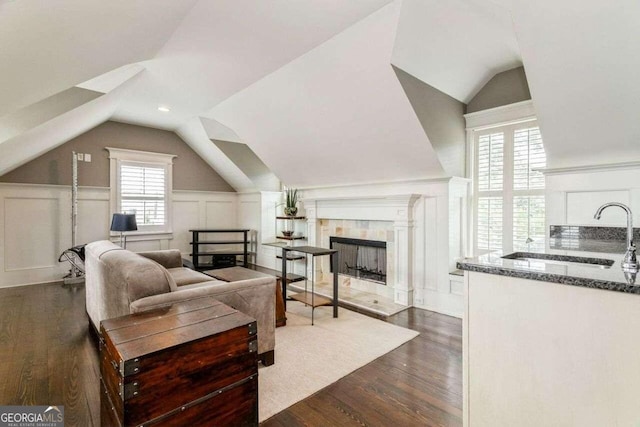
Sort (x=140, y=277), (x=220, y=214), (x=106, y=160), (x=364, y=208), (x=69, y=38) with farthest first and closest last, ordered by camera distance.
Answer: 1. (x=220, y=214)
2. (x=106, y=160)
3. (x=364, y=208)
4. (x=140, y=277)
5. (x=69, y=38)

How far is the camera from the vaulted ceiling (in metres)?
1.93

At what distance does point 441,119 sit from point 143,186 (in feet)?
19.3

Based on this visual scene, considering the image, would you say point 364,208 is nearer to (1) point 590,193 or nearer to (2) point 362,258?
(2) point 362,258

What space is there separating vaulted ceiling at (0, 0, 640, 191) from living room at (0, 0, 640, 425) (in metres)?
0.02

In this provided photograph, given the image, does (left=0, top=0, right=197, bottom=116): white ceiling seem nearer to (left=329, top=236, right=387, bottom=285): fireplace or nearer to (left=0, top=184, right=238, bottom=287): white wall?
(left=329, top=236, right=387, bottom=285): fireplace

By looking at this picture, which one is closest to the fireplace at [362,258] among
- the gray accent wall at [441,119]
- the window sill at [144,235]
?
the gray accent wall at [441,119]

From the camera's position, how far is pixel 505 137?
3.77m

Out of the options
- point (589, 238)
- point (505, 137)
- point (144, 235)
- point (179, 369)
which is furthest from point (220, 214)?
point (589, 238)

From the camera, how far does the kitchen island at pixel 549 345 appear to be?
126cm

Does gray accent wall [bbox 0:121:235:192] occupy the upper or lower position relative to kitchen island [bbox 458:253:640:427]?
upper

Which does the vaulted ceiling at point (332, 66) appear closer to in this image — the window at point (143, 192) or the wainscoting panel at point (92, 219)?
the wainscoting panel at point (92, 219)

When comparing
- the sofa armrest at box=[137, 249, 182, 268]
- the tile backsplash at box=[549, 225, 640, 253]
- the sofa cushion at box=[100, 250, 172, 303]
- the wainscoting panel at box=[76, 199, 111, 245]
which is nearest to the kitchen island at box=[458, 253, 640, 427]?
the tile backsplash at box=[549, 225, 640, 253]

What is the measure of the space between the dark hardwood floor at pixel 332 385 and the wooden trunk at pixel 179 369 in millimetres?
436

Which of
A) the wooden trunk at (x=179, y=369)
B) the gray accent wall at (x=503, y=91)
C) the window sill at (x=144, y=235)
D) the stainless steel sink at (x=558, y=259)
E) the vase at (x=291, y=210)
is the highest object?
the gray accent wall at (x=503, y=91)
